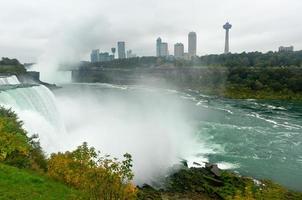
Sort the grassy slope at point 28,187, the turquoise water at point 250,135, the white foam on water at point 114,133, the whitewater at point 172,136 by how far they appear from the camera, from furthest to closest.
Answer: the turquoise water at point 250,135 → the whitewater at point 172,136 → the white foam on water at point 114,133 → the grassy slope at point 28,187

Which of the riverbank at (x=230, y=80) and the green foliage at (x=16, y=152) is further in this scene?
the riverbank at (x=230, y=80)

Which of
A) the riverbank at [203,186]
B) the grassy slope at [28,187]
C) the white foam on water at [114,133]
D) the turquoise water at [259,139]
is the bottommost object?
the turquoise water at [259,139]

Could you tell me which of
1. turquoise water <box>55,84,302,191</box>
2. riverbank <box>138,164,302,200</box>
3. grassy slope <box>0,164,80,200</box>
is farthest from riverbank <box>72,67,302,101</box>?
grassy slope <box>0,164,80,200</box>

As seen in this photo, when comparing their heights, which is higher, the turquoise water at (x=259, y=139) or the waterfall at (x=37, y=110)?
the waterfall at (x=37, y=110)

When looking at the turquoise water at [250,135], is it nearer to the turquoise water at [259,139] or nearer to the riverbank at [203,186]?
the turquoise water at [259,139]

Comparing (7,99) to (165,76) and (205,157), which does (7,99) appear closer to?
(205,157)

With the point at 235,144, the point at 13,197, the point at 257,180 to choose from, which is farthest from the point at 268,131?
the point at 13,197

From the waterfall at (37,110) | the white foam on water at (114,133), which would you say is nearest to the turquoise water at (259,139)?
the white foam on water at (114,133)
